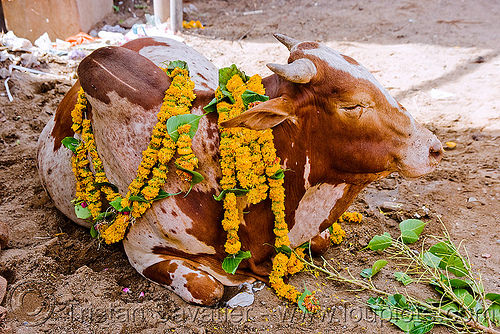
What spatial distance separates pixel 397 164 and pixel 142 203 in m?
1.55

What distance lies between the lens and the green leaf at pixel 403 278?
300 cm

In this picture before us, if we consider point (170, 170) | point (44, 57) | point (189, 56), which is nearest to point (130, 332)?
point (170, 170)

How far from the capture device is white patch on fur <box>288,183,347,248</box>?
294cm

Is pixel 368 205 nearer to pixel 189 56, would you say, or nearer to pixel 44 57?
pixel 189 56

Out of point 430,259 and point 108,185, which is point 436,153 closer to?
point 430,259

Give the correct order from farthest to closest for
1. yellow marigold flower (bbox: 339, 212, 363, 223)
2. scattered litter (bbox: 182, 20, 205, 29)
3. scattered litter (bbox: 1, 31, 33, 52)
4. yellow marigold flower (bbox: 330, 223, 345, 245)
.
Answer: scattered litter (bbox: 182, 20, 205, 29) < scattered litter (bbox: 1, 31, 33, 52) < yellow marigold flower (bbox: 339, 212, 363, 223) < yellow marigold flower (bbox: 330, 223, 345, 245)

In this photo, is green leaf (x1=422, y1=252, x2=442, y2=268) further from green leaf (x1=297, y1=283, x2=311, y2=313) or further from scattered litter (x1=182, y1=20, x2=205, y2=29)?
scattered litter (x1=182, y1=20, x2=205, y2=29)

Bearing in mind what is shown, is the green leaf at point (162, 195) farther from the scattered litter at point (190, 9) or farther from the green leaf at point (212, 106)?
the scattered litter at point (190, 9)

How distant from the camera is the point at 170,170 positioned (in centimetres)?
273

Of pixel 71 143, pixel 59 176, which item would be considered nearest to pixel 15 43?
pixel 59 176

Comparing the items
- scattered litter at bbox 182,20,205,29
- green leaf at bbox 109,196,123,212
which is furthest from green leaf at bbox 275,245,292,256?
scattered litter at bbox 182,20,205,29

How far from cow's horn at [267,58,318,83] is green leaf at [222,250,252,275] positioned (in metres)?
1.07

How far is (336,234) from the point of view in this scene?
345cm

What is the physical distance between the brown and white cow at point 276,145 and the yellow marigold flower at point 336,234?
552mm
